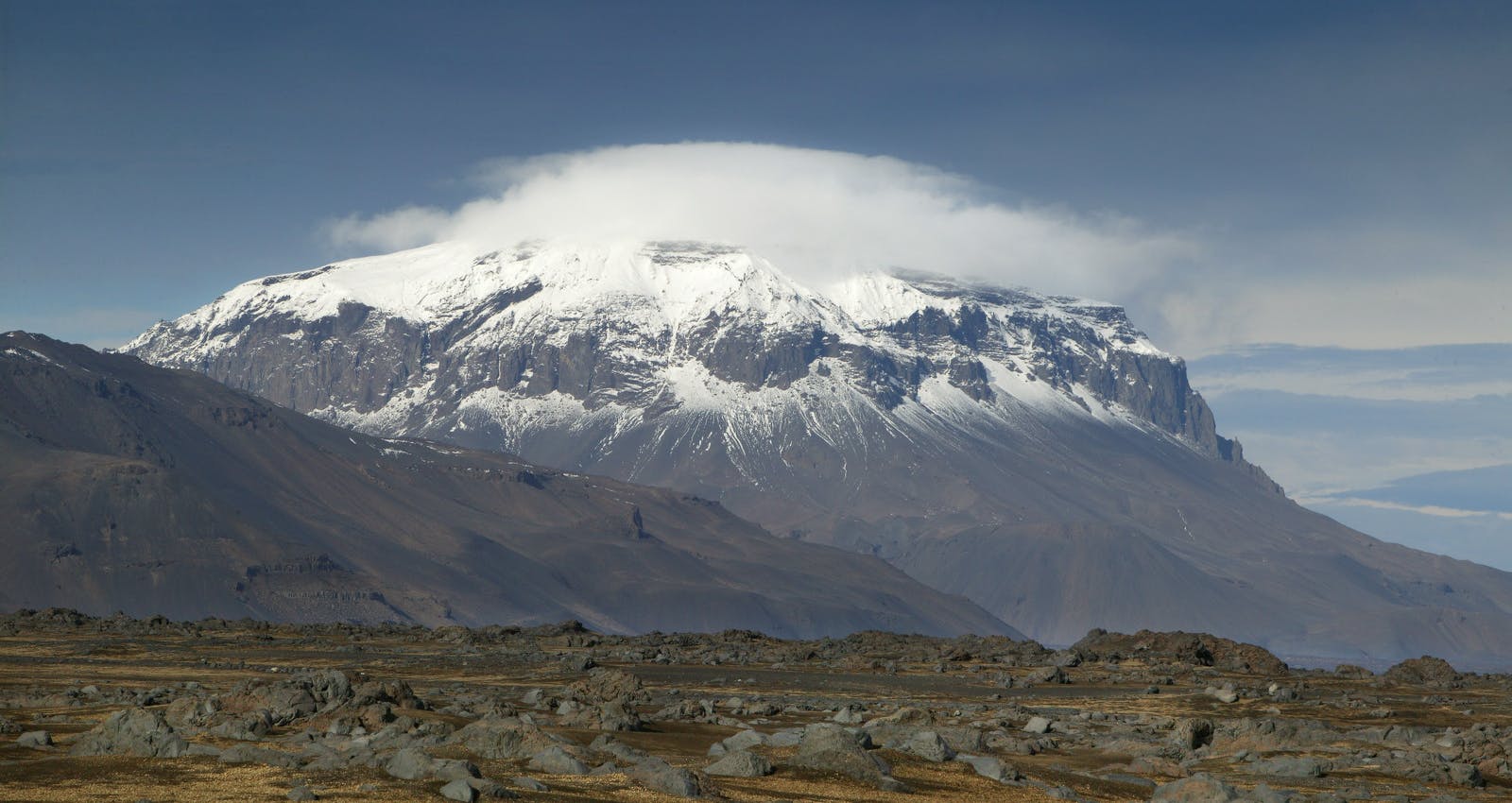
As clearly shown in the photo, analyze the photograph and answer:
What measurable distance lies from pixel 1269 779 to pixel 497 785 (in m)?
30.7

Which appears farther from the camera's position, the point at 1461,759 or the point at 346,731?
the point at 1461,759

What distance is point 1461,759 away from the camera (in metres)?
72.1

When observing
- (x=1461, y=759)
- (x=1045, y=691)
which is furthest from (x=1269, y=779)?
(x=1045, y=691)

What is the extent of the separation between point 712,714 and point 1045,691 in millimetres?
48957

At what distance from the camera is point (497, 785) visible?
48.5 meters

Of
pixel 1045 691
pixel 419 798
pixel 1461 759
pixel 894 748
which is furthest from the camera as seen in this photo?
pixel 1045 691

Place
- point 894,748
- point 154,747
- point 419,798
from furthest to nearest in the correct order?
point 894,748 → point 154,747 → point 419,798

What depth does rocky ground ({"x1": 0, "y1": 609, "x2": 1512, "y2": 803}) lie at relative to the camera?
2032 inches

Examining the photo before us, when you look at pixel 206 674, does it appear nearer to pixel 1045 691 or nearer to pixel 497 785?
pixel 1045 691

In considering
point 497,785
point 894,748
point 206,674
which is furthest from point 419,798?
point 206,674

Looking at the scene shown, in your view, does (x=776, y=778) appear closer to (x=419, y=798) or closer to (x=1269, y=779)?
(x=419, y=798)

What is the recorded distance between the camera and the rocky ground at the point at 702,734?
2032 inches

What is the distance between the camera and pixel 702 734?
239 ft

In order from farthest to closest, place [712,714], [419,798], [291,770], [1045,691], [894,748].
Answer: [1045,691] < [712,714] < [894,748] < [291,770] < [419,798]
